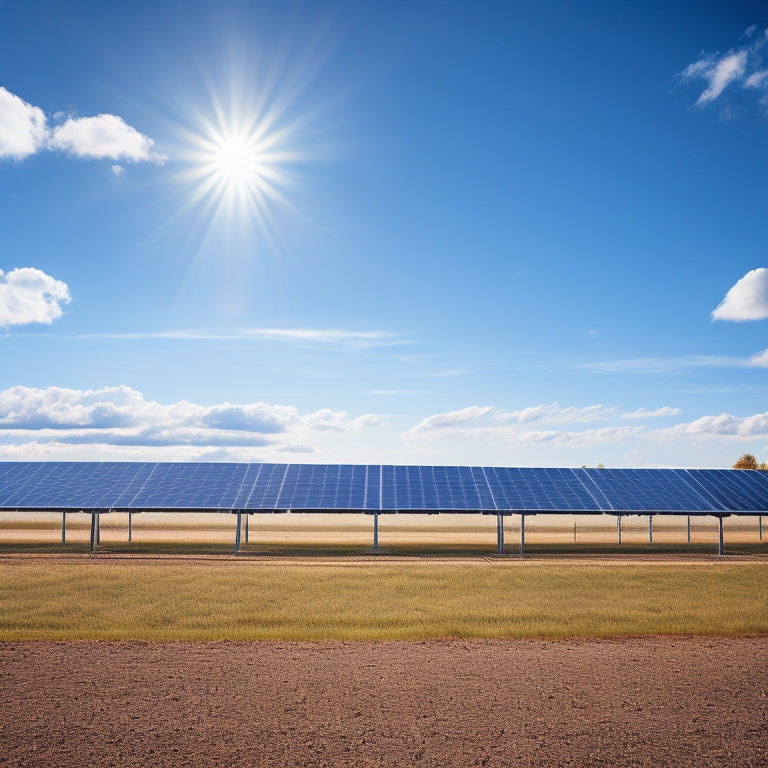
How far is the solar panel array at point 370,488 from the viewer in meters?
35.3

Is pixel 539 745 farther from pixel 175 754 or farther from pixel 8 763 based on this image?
pixel 8 763

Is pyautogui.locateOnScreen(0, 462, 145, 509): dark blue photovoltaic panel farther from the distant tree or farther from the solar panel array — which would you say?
the distant tree

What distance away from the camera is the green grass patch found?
54.0 ft

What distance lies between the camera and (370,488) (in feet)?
124

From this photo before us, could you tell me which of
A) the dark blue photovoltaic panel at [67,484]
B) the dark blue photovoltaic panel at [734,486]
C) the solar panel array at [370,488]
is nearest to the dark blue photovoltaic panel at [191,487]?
the solar panel array at [370,488]

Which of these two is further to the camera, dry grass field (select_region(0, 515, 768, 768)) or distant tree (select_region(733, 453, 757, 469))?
distant tree (select_region(733, 453, 757, 469))

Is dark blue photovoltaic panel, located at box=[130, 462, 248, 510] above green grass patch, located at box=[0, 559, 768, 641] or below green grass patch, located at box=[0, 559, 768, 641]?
above

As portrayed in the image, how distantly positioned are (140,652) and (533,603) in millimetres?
11153

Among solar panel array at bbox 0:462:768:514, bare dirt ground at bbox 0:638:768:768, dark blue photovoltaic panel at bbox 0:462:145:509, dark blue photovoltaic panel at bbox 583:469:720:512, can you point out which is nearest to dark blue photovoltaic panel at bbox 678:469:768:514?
solar panel array at bbox 0:462:768:514

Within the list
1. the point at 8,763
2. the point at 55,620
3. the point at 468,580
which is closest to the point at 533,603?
the point at 468,580

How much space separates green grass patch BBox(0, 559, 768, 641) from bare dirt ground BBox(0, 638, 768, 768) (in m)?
1.43

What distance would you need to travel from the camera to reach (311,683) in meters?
12.1

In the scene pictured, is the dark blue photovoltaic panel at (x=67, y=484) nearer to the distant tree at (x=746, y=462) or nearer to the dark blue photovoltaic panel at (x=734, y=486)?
the dark blue photovoltaic panel at (x=734, y=486)

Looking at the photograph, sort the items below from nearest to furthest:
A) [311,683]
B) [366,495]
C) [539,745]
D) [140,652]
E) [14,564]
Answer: [539,745]
[311,683]
[140,652]
[14,564]
[366,495]
